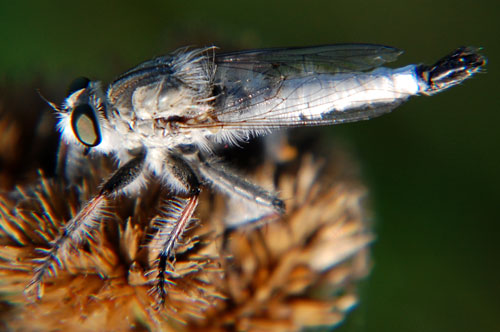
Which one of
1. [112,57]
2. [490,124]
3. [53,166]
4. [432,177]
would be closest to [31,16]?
[112,57]

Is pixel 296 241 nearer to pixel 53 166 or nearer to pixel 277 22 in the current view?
pixel 53 166

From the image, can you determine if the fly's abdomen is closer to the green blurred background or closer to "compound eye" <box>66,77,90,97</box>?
the green blurred background

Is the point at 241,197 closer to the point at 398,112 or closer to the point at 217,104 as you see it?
the point at 217,104

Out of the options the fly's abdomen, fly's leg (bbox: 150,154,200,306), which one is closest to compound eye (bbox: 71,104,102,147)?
fly's leg (bbox: 150,154,200,306)

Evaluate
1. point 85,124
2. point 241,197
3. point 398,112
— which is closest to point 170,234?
point 241,197

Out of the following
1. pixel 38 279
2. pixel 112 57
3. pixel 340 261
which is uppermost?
pixel 112 57

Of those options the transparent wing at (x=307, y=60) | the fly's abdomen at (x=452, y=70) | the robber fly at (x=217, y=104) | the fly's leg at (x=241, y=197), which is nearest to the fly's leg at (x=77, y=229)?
the robber fly at (x=217, y=104)
